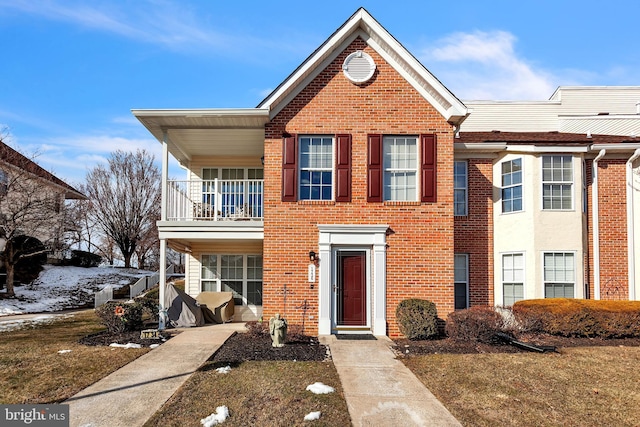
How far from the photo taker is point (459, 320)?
10938 millimetres

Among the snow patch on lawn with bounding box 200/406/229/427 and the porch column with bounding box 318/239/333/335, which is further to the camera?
the porch column with bounding box 318/239/333/335

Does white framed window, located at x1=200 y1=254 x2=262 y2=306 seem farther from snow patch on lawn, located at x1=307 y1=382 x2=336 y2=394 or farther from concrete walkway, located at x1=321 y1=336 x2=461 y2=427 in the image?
snow patch on lawn, located at x1=307 y1=382 x2=336 y2=394

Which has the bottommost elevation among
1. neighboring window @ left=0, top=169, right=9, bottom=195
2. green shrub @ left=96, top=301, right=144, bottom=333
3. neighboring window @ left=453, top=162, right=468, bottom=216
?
green shrub @ left=96, top=301, right=144, bottom=333

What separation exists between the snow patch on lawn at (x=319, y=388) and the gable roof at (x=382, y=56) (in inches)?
285

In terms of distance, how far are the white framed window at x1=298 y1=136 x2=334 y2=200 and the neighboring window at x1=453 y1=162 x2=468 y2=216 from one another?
167 inches

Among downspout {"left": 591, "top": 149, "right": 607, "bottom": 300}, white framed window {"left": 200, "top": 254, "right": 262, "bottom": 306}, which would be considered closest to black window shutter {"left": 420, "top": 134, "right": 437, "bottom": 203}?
downspout {"left": 591, "top": 149, "right": 607, "bottom": 300}

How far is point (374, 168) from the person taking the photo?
40.0ft

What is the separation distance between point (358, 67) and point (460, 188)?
15.9ft

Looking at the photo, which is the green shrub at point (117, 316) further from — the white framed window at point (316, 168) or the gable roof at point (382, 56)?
the gable roof at point (382, 56)

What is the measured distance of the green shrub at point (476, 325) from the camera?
10604mm

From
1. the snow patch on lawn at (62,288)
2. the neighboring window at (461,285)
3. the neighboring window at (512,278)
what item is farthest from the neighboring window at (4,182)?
the neighboring window at (512,278)

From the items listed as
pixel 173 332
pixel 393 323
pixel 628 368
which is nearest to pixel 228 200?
pixel 173 332

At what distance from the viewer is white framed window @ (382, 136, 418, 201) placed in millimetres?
12312

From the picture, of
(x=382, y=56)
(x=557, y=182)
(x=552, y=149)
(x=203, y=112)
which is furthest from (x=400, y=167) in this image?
(x=203, y=112)
